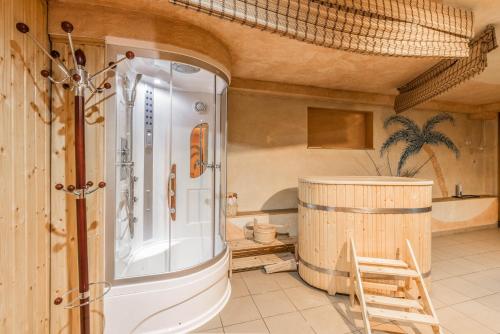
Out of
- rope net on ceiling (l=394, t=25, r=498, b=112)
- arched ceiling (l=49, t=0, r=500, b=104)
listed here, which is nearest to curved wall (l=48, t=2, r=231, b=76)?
arched ceiling (l=49, t=0, r=500, b=104)

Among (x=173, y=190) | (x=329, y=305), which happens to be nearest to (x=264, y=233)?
(x=329, y=305)

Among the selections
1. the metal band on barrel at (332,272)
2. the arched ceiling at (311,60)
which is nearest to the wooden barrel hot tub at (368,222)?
the metal band on barrel at (332,272)

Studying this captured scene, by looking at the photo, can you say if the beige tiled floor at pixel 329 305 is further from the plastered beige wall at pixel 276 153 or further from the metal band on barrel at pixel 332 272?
the plastered beige wall at pixel 276 153

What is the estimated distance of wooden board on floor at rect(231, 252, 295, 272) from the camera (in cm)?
300

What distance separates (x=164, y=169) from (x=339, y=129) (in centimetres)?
313

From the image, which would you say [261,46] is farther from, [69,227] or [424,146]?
[424,146]

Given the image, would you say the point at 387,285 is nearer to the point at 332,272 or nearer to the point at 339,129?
the point at 332,272

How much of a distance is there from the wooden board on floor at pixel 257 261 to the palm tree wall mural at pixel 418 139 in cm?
285

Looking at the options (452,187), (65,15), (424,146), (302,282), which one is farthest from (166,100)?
(452,187)

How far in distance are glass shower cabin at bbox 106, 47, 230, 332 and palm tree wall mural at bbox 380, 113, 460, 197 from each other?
342 centimetres

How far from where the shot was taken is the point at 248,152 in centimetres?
379

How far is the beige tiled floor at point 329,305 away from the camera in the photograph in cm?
202

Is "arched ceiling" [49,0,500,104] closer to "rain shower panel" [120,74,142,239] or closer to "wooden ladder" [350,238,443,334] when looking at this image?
"rain shower panel" [120,74,142,239]

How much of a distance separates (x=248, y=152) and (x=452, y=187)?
15.0ft
